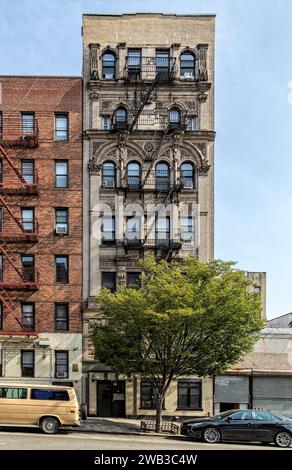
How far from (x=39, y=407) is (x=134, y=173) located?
17.1m

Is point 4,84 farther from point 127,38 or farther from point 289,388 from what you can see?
point 289,388

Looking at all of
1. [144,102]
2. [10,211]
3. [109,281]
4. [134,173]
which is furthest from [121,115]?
[109,281]

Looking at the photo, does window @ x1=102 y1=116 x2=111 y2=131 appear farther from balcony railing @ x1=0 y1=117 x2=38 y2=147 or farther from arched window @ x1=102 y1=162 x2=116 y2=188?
balcony railing @ x1=0 y1=117 x2=38 y2=147

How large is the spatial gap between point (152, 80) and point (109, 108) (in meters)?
3.35

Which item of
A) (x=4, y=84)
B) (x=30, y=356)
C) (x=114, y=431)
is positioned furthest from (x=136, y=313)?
(x=4, y=84)

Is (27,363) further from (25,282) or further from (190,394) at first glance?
(190,394)

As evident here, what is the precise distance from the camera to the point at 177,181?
3422cm

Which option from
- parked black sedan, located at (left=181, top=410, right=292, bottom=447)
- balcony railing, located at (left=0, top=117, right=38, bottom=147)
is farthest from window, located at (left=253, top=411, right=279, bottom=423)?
balcony railing, located at (left=0, top=117, right=38, bottom=147)

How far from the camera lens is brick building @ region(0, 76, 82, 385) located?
32875 millimetres

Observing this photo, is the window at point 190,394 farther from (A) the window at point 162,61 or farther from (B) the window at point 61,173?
(A) the window at point 162,61

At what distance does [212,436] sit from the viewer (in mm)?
20938

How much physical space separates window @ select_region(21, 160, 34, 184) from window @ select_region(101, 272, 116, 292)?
770 centimetres

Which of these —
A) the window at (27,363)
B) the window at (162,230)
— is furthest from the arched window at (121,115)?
the window at (27,363)

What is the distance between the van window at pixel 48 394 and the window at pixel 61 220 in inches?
515
